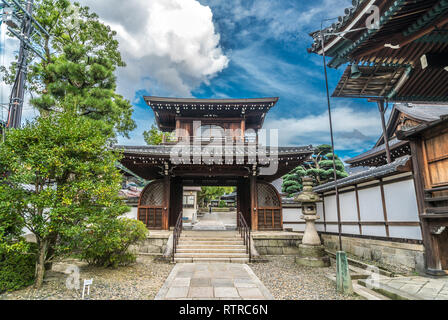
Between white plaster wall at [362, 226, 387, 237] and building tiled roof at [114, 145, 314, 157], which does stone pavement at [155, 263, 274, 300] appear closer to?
white plaster wall at [362, 226, 387, 237]

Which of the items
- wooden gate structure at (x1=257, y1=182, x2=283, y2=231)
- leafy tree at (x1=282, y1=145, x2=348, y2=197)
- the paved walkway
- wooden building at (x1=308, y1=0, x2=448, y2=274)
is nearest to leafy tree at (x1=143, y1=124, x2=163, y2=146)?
the paved walkway

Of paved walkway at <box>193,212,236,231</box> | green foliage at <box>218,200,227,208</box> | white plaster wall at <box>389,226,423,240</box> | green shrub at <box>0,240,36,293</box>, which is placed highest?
green foliage at <box>218,200,227,208</box>

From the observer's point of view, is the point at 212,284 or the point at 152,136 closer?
the point at 212,284

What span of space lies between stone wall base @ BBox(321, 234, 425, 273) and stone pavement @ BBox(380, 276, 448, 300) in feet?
2.14

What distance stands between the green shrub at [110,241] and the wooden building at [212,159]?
3536 millimetres

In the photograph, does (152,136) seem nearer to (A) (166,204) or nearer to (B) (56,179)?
(A) (166,204)

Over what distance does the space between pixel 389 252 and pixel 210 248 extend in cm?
586

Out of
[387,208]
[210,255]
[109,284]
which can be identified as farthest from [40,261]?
[387,208]

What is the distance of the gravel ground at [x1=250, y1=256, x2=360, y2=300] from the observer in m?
4.86

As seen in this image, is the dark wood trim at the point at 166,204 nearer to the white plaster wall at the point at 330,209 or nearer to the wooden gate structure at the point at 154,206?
the wooden gate structure at the point at 154,206

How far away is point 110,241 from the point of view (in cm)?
563

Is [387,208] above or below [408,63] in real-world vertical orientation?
below
